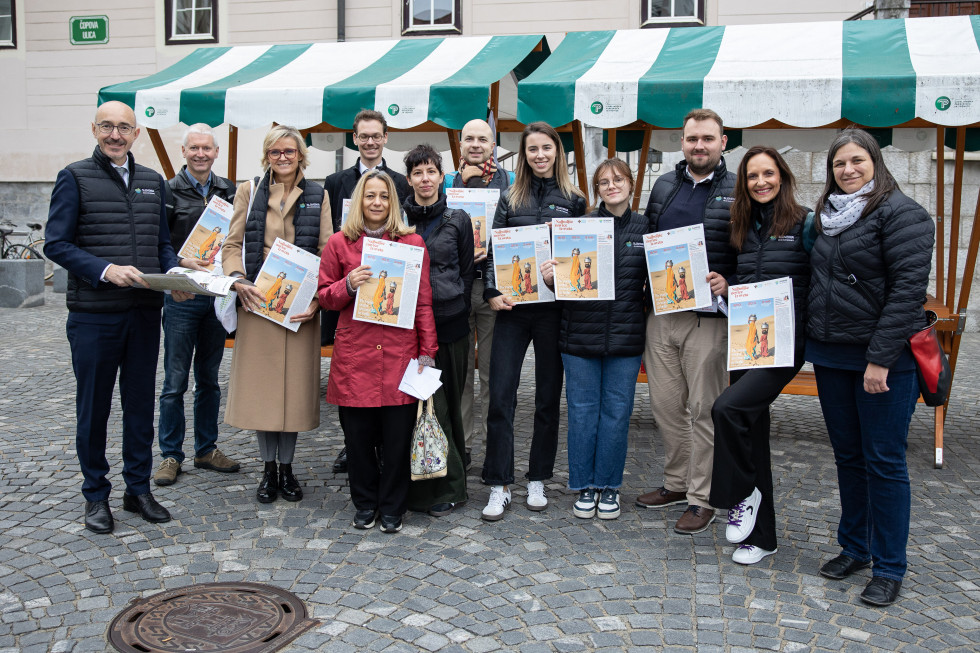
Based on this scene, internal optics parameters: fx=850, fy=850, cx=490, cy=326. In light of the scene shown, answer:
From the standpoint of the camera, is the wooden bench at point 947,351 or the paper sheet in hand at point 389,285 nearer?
the paper sheet in hand at point 389,285

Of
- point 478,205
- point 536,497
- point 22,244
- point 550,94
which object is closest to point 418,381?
point 536,497

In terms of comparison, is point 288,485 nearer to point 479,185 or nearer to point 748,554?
point 479,185

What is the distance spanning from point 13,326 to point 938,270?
35.0ft

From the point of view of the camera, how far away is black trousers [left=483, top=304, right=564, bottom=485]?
4.54m

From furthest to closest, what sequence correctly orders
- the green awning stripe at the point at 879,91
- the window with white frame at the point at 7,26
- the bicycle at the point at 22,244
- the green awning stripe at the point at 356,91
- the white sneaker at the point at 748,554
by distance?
the window with white frame at the point at 7,26, the bicycle at the point at 22,244, the green awning stripe at the point at 356,91, the green awning stripe at the point at 879,91, the white sneaker at the point at 748,554

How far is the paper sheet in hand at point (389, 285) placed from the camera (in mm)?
4180

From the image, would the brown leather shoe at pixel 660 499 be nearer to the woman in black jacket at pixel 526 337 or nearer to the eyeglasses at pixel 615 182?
the woman in black jacket at pixel 526 337

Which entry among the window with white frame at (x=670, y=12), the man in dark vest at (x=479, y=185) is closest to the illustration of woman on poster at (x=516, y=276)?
the man in dark vest at (x=479, y=185)

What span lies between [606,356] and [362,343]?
1.25 metres

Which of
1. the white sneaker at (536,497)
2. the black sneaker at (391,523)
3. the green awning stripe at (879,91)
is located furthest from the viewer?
the green awning stripe at (879,91)

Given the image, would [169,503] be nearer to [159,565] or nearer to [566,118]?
[159,565]

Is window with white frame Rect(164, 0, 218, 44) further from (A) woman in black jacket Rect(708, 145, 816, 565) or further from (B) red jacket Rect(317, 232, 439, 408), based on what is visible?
(A) woman in black jacket Rect(708, 145, 816, 565)

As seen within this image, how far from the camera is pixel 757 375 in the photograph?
12.7ft

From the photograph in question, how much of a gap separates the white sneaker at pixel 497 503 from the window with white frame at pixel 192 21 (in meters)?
12.9
